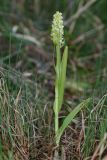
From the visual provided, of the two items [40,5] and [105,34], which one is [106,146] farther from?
[40,5]

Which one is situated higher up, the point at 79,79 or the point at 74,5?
the point at 74,5

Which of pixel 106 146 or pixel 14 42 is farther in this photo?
pixel 14 42

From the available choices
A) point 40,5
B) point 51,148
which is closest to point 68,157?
point 51,148

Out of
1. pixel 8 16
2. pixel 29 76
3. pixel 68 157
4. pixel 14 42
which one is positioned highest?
pixel 8 16

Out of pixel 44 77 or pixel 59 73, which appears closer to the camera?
pixel 59 73

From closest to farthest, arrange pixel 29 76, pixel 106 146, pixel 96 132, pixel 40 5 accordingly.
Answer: pixel 106 146 → pixel 96 132 → pixel 29 76 → pixel 40 5

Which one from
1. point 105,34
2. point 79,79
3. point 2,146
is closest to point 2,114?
point 2,146

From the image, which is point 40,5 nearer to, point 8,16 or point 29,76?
point 8,16

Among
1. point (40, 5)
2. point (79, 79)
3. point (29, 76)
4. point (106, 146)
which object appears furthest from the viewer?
point (40, 5)
